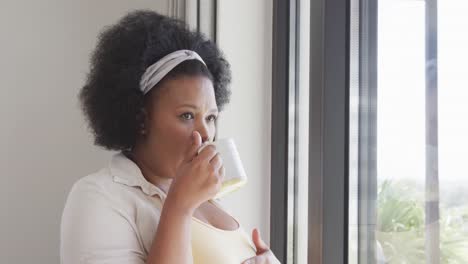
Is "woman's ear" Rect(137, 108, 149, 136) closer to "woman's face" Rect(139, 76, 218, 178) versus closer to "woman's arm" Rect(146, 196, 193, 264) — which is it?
"woman's face" Rect(139, 76, 218, 178)

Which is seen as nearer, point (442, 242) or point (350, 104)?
A: point (442, 242)

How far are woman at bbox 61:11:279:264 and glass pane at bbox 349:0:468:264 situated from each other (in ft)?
0.77

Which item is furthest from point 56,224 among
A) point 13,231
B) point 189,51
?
point 189,51

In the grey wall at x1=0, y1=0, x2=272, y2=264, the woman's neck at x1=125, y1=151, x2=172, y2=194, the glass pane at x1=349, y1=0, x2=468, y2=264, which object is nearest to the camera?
the glass pane at x1=349, y1=0, x2=468, y2=264

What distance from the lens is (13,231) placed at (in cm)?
238

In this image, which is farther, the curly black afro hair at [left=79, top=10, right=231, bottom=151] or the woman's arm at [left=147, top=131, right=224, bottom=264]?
the curly black afro hair at [left=79, top=10, right=231, bottom=151]

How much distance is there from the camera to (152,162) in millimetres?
1015

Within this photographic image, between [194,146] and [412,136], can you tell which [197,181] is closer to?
[194,146]

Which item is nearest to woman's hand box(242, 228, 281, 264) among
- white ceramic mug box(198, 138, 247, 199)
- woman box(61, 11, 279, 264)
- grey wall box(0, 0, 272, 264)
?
woman box(61, 11, 279, 264)

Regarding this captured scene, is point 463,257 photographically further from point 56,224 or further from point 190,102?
point 56,224

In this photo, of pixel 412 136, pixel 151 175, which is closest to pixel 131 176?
pixel 151 175

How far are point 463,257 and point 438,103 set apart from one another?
9.1 inches

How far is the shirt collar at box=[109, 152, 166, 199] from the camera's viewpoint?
3.08ft

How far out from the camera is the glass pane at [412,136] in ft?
2.64
